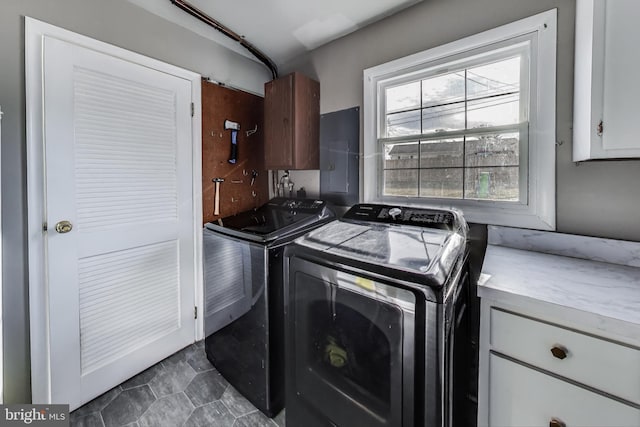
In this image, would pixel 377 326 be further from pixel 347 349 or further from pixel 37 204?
pixel 37 204

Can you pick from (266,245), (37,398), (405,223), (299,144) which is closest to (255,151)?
(299,144)

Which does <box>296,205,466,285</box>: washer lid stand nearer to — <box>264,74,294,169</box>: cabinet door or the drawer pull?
the drawer pull

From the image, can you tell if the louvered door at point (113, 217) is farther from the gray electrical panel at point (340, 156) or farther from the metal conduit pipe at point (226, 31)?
the gray electrical panel at point (340, 156)

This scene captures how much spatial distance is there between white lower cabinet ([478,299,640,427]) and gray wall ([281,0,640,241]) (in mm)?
738

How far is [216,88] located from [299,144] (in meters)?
0.86

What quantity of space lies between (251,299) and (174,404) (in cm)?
80

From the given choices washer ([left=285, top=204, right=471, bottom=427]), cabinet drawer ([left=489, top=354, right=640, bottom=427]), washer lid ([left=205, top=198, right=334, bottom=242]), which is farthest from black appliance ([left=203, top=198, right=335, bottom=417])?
cabinet drawer ([left=489, top=354, right=640, bottom=427])

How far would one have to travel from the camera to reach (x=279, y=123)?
7.34 ft

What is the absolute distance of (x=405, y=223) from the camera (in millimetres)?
1586

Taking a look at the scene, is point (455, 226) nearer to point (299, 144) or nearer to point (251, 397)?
point (299, 144)

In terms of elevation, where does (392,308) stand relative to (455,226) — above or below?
below

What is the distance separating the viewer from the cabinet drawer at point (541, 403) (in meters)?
0.80

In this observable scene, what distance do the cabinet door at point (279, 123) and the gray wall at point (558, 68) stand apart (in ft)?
1.39

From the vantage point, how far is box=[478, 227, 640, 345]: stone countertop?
0.80 meters
